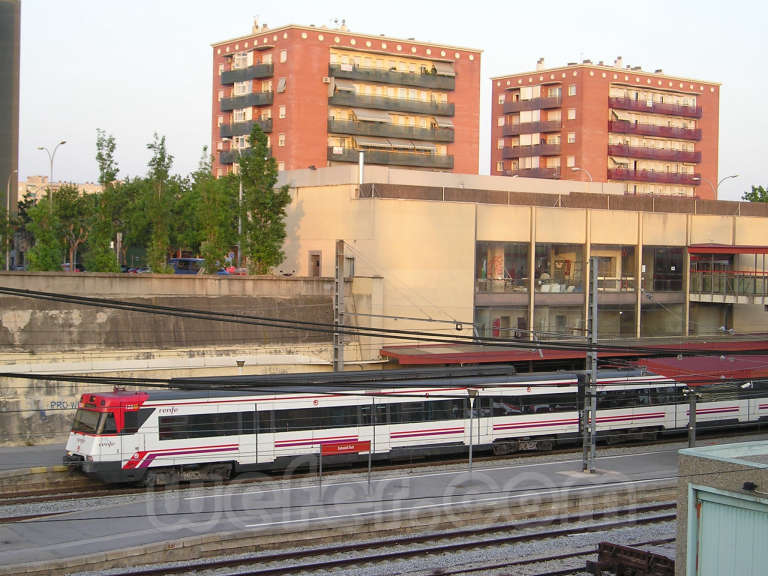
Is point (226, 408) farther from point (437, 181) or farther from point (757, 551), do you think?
point (437, 181)

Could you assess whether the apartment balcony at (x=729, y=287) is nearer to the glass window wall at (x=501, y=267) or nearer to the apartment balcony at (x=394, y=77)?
the glass window wall at (x=501, y=267)

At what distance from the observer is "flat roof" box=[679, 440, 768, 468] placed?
12.8 meters

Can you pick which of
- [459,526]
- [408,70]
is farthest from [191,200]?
[459,526]

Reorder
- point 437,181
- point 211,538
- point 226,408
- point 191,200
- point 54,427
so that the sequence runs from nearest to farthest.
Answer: point 211,538
point 226,408
point 54,427
point 437,181
point 191,200

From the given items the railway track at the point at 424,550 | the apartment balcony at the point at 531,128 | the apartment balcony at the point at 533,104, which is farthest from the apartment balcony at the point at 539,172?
the railway track at the point at 424,550

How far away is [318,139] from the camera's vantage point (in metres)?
67.3

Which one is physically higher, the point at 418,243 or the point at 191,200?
the point at 191,200

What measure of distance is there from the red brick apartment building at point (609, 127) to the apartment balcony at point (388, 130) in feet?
49.1

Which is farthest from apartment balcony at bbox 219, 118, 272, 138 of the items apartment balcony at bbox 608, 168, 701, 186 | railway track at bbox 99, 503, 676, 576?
railway track at bbox 99, 503, 676, 576

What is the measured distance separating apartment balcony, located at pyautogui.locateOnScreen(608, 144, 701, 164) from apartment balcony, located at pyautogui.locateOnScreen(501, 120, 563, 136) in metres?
→ 5.44

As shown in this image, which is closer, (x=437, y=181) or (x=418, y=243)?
(x=418, y=243)

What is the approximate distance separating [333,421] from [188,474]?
4.12m

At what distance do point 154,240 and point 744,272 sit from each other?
91.4ft

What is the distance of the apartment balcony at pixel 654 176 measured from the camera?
81.8m
